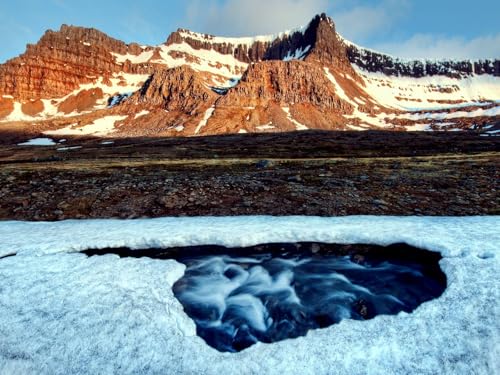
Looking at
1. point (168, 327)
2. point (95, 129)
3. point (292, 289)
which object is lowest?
point (292, 289)

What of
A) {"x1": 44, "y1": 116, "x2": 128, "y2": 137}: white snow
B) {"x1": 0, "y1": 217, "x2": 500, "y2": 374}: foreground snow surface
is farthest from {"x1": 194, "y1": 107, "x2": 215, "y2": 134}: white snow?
{"x1": 0, "y1": 217, "x2": 500, "y2": 374}: foreground snow surface

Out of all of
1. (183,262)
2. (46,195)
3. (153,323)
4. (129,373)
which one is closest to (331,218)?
(183,262)

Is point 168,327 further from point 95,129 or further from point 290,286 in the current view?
point 95,129

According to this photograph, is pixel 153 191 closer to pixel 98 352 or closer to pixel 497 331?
pixel 98 352

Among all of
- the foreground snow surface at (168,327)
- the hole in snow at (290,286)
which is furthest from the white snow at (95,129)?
the hole in snow at (290,286)

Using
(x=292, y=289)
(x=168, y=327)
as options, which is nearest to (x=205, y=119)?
(x=292, y=289)

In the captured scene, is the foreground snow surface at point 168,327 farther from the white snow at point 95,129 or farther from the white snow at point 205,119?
the white snow at point 95,129
